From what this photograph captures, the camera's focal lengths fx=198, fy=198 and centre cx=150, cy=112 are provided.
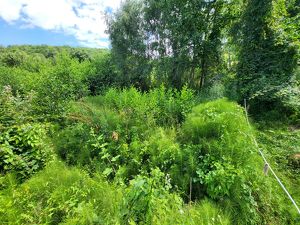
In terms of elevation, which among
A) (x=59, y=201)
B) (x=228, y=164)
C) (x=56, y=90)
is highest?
(x=56, y=90)

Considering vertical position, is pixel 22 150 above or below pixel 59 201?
above

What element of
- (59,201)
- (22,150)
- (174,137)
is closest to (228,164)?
(174,137)

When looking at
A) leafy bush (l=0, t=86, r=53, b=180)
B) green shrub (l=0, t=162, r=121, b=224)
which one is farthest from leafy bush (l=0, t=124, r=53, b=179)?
green shrub (l=0, t=162, r=121, b=224)

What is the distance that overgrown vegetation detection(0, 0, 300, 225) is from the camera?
225 cm

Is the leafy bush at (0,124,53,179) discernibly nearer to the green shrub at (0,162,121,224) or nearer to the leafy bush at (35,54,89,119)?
the green shrub at (0,162,121,224)

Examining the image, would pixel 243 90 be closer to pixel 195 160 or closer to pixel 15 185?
pixel 195 160

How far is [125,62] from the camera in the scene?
862 cm

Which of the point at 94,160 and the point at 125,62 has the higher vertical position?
the point at 125,62

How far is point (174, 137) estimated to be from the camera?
3.66 meters

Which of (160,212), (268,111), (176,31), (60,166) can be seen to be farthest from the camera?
(176,31)

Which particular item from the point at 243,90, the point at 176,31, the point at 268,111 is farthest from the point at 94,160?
the point at 176,31

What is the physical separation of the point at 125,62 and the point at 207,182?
703cm

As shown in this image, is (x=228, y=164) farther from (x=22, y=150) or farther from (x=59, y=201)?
(x=22, y=150)

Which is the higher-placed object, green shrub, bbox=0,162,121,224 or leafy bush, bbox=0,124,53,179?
leafy bush, bbox=0,124,53,179
